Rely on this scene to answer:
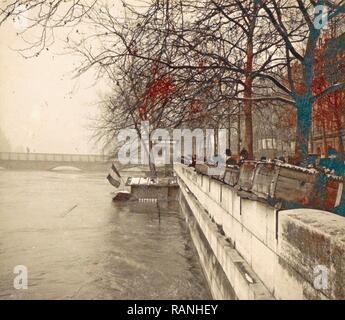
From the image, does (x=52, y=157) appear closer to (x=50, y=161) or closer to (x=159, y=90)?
(x=50, y=161)

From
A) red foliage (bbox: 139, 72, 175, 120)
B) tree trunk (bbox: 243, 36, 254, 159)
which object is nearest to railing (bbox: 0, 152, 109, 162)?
tree trunk (bbox: 243, 36, 254, 159)

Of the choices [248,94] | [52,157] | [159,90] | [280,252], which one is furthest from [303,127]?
[52,157]

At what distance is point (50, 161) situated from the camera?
75438 millimetres

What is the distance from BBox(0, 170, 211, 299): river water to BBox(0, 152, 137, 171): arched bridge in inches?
1965

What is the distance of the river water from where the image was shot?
403 inches

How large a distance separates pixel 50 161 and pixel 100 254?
2547 inches

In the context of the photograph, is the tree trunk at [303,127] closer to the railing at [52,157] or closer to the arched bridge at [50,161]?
the arched bridge at [50,161]

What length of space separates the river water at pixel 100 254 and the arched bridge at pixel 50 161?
49923mm

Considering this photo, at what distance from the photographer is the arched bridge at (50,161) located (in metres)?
73.7

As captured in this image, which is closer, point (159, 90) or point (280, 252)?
point (280, 252)

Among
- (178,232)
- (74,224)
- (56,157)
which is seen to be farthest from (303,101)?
(56,157)

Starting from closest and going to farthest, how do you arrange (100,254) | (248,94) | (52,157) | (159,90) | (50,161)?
(159,90), (248,94), (100,254), (50,161), (52,157)

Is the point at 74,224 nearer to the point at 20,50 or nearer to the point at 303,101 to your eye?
the point at 303,101
